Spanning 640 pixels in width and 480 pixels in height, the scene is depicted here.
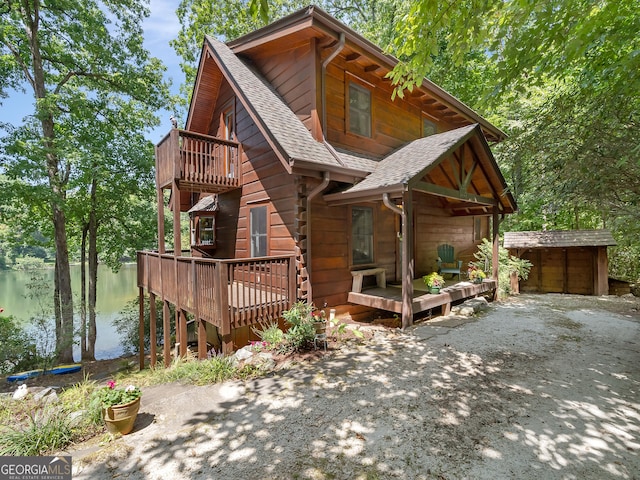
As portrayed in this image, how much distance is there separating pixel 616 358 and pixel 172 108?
16.9 metres

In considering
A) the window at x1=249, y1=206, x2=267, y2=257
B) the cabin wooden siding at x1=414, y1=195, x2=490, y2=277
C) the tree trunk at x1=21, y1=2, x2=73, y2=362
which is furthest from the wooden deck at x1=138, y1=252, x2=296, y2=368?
the tree trunk at x1=21, y1=2, x2=73, y2=362

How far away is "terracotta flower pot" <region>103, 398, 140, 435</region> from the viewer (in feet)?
10.00

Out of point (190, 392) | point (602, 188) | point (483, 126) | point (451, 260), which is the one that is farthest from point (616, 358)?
point (483, 126)

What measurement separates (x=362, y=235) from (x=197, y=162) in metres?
4.44

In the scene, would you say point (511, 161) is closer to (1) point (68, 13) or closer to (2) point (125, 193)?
(2) point (125, 193)

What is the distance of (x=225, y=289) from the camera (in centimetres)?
494

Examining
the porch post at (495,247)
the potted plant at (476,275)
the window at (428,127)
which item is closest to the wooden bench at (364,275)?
the potted plant at (476,275)

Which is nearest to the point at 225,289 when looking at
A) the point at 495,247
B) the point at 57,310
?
the point at 495,247

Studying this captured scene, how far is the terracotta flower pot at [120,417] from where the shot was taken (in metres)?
3.05

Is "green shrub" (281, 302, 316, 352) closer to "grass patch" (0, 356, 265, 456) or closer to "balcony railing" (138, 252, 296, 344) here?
"balcony railing" (138, 252, 296, 344)

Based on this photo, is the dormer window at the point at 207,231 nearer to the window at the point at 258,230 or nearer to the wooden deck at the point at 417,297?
the window at the point at 258,230

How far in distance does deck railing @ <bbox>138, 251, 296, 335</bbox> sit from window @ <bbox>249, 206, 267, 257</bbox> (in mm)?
1405

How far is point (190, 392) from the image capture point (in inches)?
155

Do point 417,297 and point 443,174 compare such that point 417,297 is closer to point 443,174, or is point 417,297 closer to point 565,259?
point 443,174
